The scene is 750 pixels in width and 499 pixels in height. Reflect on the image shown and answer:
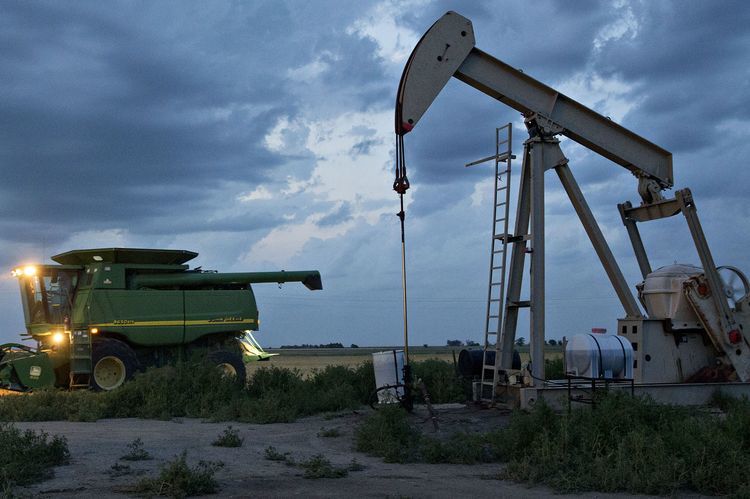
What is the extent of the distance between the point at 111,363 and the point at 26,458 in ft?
31.8

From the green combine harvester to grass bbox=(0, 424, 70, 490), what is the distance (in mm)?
8444

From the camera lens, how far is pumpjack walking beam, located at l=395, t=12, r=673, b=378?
1351 centimetres

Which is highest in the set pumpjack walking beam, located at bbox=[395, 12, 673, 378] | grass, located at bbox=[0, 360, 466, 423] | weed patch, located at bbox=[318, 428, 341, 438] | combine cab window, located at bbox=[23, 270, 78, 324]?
pumpjack walking beam, located at bbox=[395, 12, 673, 378]

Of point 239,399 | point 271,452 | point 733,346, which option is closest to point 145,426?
point 239,399

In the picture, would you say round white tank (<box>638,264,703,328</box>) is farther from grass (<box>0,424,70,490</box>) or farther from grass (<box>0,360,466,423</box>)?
grass (<box>0,424,70,490</box>)

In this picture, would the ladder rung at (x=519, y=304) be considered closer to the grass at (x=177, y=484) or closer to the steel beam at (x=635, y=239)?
the steel beam at (x=635, y=239)

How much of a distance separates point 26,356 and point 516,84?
12195 mm

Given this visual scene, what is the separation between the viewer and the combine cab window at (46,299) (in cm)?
1878

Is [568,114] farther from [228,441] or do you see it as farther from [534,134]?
[228,441]

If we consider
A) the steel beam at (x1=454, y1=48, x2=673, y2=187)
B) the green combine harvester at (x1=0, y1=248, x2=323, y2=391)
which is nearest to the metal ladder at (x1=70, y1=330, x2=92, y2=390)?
the green combine harvester at (x1=0, y1=248, x2=323, y2=391)

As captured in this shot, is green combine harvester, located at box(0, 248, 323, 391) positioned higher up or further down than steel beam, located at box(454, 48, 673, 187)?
further down

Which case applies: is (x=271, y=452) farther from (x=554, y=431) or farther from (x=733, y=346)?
(x=733, y=346)

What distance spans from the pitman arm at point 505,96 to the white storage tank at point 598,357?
4.00 m

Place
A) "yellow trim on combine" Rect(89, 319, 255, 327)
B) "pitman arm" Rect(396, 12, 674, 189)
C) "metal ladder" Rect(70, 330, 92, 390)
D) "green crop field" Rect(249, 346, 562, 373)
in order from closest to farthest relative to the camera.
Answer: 1. "pitman arm" Rect(396, 12, 674, 189)
2. "metal ladder" Rect(70, 330, 92, 390)
3. "yellow trim on combine" Rect(89, 319, 255, 327)
4. "green crop field" Rect(249, 346, 562, 373)
